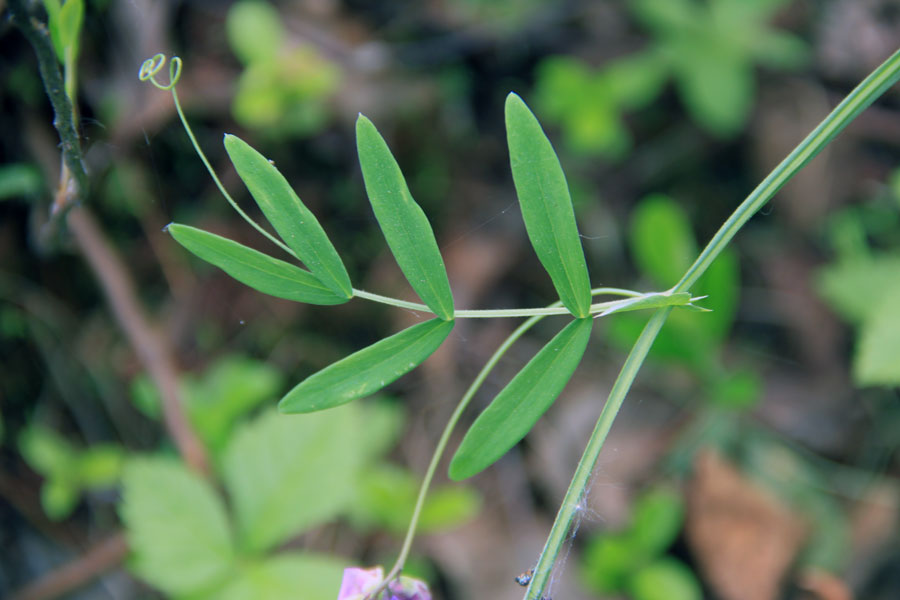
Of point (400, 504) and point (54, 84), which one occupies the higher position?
point (54, 84)

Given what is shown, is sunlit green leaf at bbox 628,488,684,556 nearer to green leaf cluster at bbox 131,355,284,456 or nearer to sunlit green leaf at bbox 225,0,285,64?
green leaf cluster at bbox 131,355,284,456

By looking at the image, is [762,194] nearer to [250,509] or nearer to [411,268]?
[411,268]

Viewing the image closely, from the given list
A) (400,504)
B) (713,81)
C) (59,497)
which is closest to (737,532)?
(400,504)

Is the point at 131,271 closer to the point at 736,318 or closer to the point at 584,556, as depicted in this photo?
the point at 584,556

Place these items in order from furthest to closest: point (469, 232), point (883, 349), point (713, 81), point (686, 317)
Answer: point (469, 232) < point (713, 81) < point (686, 317) < point (883, 349)

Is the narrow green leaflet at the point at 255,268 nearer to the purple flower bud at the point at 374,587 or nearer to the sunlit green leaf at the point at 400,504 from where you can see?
the purple flower bud at the point at 374,587

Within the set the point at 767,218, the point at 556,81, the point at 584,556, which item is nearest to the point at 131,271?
the point at 556,81
